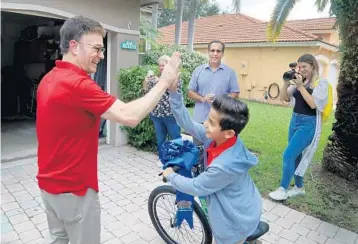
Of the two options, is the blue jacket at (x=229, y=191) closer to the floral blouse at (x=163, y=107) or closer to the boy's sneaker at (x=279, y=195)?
the boy's sneaker at (x=279, y=195)

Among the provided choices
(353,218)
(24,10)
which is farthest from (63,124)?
(24,10)

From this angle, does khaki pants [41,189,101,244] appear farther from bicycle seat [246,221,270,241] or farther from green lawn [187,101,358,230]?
green lawn [187,101,358,230]

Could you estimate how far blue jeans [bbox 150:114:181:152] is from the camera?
17.3 ft

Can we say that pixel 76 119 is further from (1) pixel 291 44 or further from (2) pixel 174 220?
(1) pixel 291 44

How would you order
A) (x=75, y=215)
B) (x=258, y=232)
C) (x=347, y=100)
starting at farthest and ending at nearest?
(x=347, y=100), (x=258, y=232), (x=75, y=215)

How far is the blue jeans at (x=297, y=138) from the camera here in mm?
3922

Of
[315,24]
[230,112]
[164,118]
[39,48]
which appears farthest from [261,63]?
[230,112]

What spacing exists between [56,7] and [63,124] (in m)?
4.32

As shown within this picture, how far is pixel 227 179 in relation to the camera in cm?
192

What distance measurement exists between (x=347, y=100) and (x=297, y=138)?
1.68 m

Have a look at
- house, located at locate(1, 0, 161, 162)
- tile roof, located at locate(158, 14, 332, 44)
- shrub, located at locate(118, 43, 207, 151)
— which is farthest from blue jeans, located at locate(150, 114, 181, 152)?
tile roof, located at locate(158, 14, 332, 44)

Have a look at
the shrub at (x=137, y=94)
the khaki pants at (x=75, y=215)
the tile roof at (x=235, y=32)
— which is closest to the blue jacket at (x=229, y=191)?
the khaki pants at (x=75, y=215)

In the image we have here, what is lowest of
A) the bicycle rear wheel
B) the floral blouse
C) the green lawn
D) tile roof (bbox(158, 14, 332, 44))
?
the green lawn

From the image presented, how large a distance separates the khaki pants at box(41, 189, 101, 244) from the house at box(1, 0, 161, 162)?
13.5 ft
